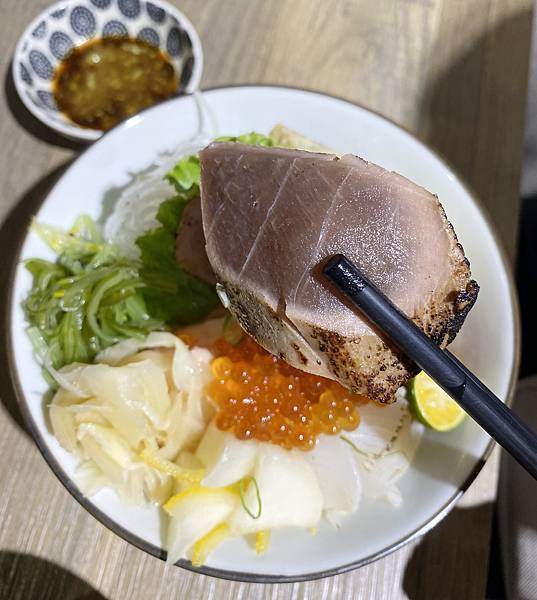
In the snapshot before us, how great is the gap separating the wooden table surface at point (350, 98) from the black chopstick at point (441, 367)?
27.9 inches

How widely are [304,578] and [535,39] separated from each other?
211cm

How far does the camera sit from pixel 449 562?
1761 mm

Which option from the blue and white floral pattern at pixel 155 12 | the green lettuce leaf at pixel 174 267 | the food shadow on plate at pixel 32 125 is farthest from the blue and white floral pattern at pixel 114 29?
the green lettuce leaf at pixel 174 267

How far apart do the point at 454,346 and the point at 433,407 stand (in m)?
0.20

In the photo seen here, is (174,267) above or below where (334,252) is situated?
below

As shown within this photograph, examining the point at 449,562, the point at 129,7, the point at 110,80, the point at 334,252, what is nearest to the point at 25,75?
the point at 110,80

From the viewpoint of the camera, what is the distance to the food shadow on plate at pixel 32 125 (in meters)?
2.11

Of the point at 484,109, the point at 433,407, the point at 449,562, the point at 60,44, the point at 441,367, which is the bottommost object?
the point at 449,562

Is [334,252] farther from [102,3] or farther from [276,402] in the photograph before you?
[102,3]

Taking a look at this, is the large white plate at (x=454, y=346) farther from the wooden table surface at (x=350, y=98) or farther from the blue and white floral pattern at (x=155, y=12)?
the blue and white floral pattern at (x=155, y=12)

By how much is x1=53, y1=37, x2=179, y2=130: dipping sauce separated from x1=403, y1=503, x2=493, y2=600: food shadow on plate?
168 centimetres

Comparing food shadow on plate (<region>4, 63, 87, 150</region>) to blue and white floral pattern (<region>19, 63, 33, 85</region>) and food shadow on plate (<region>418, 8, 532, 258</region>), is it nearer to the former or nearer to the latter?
blue and white floral pattern (<region>19, 63, 33, 85</region>)

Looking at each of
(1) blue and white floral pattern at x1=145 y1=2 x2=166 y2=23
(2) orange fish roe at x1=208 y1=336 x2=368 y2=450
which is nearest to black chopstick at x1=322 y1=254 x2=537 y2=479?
(2) orange fish roe at x1=208 y1=336 x2=368 y2=450

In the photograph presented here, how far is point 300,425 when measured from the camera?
1613 millimetres
